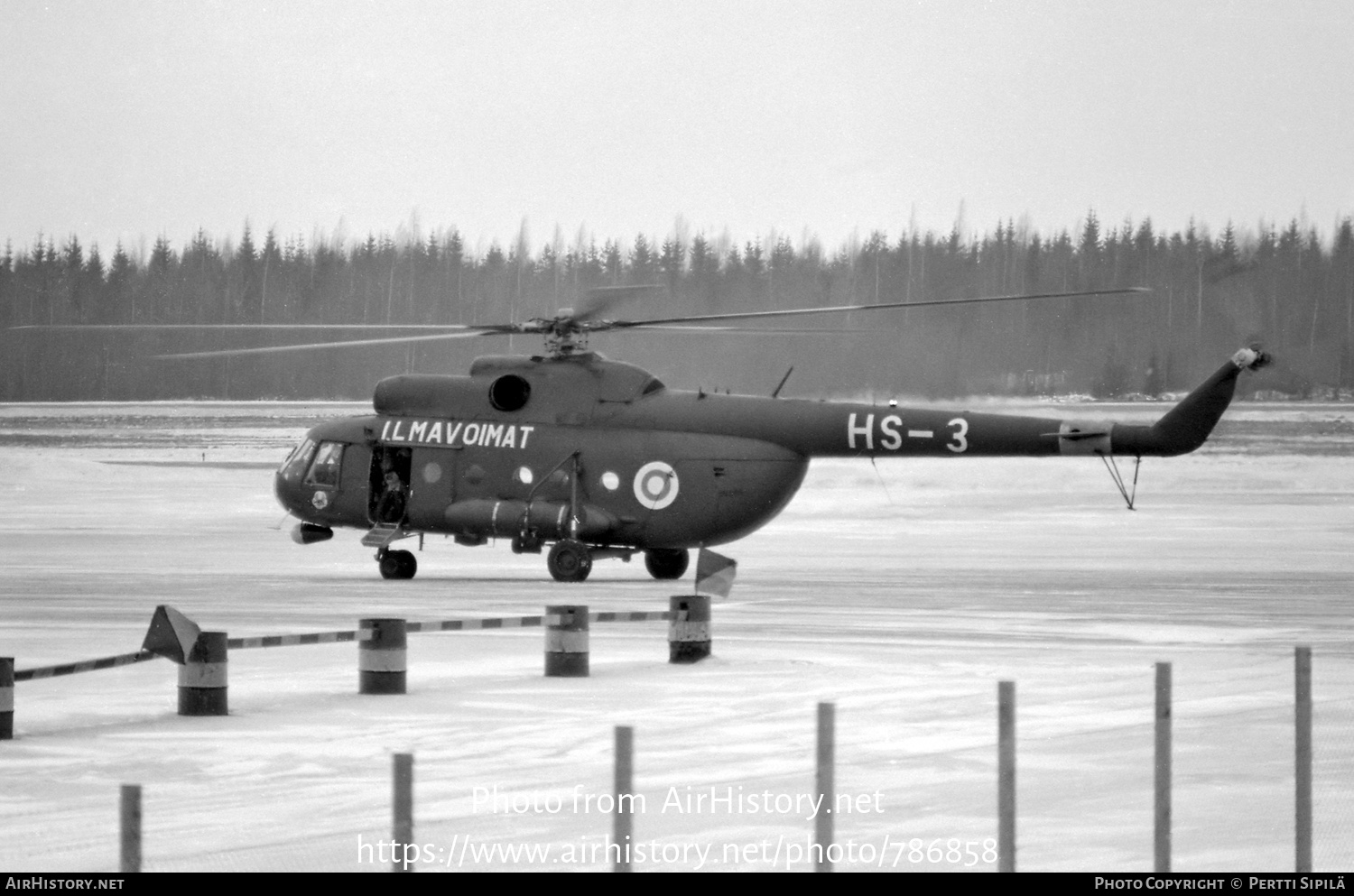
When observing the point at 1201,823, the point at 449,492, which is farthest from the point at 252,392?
the point at 1201,823

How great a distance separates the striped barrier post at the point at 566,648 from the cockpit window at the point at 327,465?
11.0m

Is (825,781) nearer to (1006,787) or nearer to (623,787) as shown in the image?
(1006,787)

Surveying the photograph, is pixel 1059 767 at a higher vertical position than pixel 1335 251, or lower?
lower

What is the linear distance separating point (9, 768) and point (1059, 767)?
18.7 feet

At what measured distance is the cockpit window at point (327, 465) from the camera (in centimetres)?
2678

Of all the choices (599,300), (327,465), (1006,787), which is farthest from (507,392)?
(1006,787)

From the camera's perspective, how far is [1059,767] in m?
11.8

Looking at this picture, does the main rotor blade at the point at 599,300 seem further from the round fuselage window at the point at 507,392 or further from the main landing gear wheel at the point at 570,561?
the main landing gear wheel at the point at 570,561

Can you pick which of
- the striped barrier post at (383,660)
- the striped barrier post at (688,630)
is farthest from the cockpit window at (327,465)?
the striped barrier post at (383,660)

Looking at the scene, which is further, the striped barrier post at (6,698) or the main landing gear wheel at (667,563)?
the main landing gear wheel at (667,563)

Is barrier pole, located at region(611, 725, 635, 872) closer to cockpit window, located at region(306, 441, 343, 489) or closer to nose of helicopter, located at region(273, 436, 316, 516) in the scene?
cockpit window, located at region(306, 441, 343, 489)

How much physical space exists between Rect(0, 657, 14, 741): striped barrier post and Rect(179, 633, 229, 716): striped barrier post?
4.40 ft

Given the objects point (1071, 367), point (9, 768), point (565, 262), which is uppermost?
point (565, 262)
